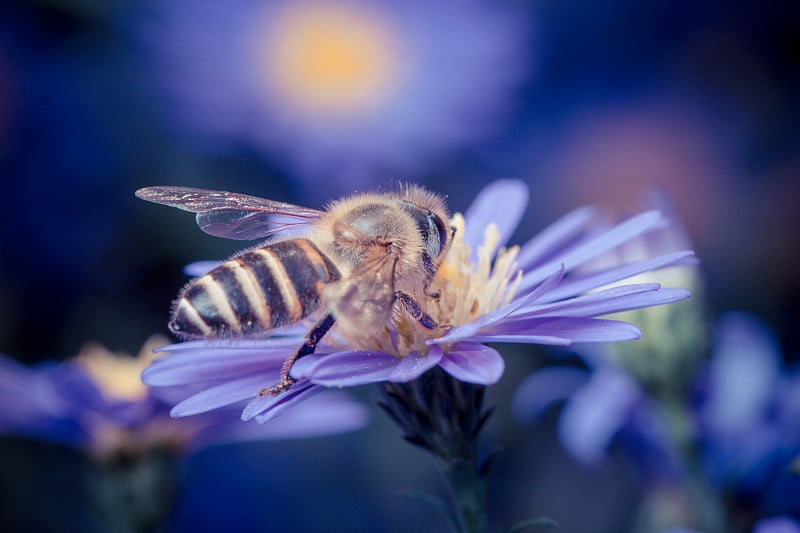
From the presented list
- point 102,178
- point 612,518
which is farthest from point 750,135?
point 102,178

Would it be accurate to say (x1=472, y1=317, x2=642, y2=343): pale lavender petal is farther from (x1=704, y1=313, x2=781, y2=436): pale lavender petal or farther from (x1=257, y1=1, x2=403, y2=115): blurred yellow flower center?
(x1=257, y1=1, x2=403, y2=115): blurred yellow flower center

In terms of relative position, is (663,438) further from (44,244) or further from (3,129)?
(3,129)

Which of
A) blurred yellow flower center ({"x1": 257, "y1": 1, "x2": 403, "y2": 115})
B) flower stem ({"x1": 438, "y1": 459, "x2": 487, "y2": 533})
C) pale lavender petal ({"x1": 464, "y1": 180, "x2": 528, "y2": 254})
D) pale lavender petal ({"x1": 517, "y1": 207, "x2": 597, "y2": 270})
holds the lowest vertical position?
flower stem ({"x1": 438, "y1": 459, "x2": 487, "y2": 533})

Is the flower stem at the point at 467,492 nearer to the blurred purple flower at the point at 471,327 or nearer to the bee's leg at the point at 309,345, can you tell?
the blurred purple flower at the point at 471,327

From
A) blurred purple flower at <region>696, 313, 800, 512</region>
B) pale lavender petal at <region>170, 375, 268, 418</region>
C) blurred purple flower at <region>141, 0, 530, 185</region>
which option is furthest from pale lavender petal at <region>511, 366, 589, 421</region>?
blurred purple flower at <region>141, 0, 530, 185</region>

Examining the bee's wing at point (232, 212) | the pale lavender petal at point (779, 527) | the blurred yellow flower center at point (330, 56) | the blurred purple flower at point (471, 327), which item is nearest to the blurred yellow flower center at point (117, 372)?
the bee's wing at point (232, 212)

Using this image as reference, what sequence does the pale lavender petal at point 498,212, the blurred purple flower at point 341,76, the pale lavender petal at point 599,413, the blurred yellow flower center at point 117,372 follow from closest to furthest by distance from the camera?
the pale lavender petal at point 498,212 → the pale lavender petal at point 599,413 → the blurred yellow flower center at point 117,372 → the blurred purple flower at point 341,76

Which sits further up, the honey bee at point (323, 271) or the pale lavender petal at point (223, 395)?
the honey bee at point (323, 271)
